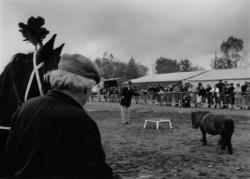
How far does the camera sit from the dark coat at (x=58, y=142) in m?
1.70

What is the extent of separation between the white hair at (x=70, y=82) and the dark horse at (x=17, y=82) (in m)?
0.75

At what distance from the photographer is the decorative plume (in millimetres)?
3285

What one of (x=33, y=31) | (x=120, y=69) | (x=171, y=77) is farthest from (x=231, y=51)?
(x=33, y=31)

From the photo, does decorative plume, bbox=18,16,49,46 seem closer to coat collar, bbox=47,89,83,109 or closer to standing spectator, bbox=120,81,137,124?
coat collar, bbox=47,89,83,109

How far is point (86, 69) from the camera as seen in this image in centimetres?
192

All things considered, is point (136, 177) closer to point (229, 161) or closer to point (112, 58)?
point (229, 161)

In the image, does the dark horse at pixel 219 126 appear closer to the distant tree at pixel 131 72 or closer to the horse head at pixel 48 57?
the horse head at pixel 48 57

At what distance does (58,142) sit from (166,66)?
89.2 meters

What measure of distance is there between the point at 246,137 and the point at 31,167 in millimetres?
9025

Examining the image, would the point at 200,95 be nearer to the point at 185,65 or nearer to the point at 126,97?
the point at 126,97

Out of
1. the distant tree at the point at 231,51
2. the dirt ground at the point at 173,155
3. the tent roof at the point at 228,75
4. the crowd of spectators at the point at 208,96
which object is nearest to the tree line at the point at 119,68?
the distant tree at the point at 231,51

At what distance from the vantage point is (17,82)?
9.14ft

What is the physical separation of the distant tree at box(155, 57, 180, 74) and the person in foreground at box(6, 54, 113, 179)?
3389 inches

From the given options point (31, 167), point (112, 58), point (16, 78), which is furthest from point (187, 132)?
point (112, 58)
